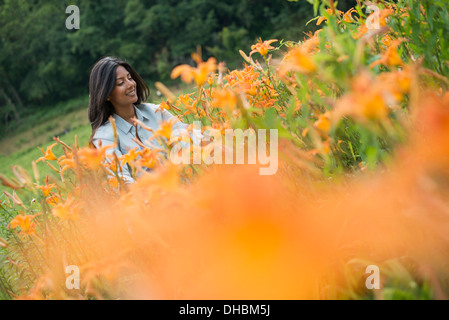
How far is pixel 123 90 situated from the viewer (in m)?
2.14

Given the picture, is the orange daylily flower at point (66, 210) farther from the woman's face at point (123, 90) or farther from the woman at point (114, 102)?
the woman's face at point (123, 90)

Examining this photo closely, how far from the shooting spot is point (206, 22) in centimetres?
1867

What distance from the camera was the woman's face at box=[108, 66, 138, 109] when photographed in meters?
2.14

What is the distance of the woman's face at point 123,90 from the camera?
2141mm

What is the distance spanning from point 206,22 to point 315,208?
62.4 ft

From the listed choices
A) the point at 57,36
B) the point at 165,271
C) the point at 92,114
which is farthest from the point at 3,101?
the point at 165,271

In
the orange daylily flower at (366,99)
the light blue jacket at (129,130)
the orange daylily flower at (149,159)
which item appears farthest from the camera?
the light blue jacket at (129,130)
